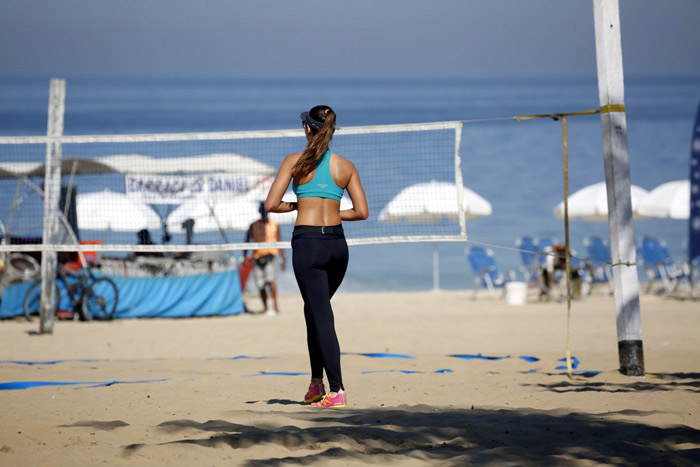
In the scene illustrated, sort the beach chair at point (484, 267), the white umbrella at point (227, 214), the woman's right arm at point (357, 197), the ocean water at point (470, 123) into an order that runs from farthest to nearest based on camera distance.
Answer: the ocean water at point (470, 123) < the beach chair at point (484, 267) < the white umbrella at point (227, 214) < the woman's right arm at point (357, 197)

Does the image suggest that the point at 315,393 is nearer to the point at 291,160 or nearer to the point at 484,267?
the point at 291,160

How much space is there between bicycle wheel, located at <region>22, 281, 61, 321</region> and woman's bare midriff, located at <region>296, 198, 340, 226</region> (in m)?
8.75

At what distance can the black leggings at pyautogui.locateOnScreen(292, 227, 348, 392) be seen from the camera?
15.6ft

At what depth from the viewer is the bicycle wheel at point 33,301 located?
1241 centimetres

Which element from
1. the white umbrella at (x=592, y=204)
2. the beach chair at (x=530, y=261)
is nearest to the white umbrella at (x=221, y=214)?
the beach chair at (x=530, y=261)

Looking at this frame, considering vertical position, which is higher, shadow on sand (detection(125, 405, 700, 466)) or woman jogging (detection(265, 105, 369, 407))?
woman jogging (detection(265, 105, 369, 407))

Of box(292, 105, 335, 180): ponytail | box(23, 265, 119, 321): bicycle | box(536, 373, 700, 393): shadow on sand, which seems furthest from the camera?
box(23, 265, 119, 321): bicycle

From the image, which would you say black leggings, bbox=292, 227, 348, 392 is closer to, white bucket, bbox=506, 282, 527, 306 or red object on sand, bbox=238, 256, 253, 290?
white bucket, bbox=506, 282, 527, 306

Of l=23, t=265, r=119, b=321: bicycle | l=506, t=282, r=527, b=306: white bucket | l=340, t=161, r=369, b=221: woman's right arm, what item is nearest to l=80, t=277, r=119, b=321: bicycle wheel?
l=23, t=265, r=119, b=321: bicycle

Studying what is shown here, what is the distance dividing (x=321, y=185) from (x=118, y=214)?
1079 centimetres

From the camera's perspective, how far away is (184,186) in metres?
11.5

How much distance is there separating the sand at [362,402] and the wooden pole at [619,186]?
0.36 metres

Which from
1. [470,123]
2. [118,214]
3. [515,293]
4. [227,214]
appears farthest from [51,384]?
[470,123]

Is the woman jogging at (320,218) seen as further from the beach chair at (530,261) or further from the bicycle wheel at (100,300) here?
the beach chair at (530,261)
